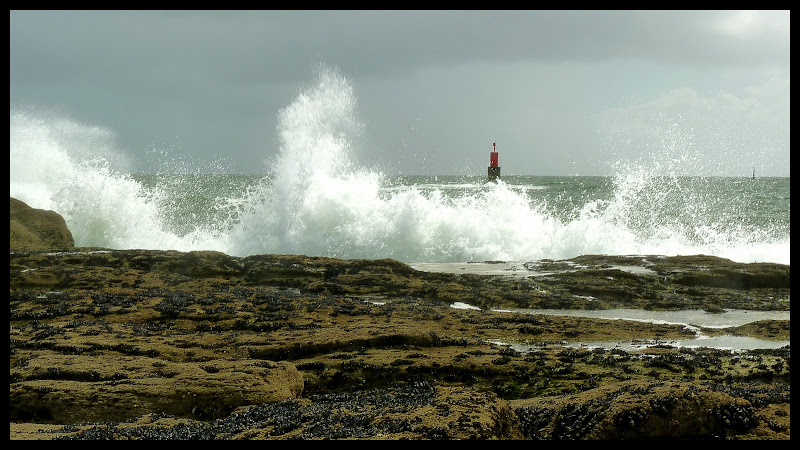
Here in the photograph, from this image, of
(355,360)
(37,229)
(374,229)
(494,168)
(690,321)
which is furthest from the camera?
(494,168)

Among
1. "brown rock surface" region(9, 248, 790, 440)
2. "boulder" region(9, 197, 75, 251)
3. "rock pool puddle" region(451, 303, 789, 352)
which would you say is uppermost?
"boulder" region(9, 197, 75, 251)

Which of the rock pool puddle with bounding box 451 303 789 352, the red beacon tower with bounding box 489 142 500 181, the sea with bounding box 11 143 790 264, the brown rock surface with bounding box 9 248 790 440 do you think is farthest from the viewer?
the red beacon tower with bounding box 489 142 500 181

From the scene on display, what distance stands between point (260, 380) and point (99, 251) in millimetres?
10817

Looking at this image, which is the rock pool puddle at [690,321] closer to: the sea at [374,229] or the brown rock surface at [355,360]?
the brown rock surface at [355,360]

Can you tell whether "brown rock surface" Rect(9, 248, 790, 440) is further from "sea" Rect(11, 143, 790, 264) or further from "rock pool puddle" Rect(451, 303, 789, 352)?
"sea" Rect(11, 143, 790, 264)

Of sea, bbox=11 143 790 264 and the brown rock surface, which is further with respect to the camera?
sea, bbox=11 143 790 264

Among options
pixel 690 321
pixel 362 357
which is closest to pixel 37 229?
pixel 362 357

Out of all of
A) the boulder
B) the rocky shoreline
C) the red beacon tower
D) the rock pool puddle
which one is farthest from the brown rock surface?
the red beacon tower

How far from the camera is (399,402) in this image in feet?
15.9

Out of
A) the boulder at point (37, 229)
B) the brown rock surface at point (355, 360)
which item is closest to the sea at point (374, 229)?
the boulder at point (37, 229)

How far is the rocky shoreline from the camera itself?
412 cm

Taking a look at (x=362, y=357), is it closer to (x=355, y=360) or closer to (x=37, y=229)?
(x=355, y=360)

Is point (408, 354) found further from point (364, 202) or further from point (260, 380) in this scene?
point (364, 202)

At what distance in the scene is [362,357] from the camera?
274 inches
